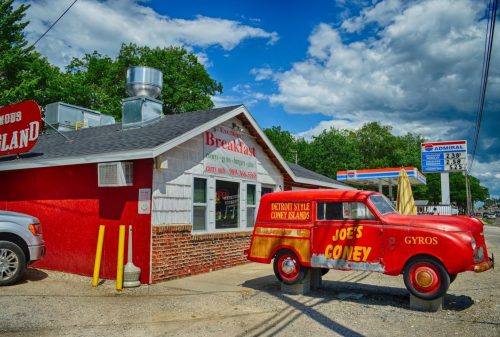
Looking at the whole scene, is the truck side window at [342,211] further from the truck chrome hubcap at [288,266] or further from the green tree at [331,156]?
the green tree at [331,156]

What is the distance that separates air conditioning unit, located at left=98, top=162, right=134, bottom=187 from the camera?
345 inches

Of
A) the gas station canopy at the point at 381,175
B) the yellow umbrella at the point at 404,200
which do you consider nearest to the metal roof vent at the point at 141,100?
the yellow umbrella at the point at 404,200

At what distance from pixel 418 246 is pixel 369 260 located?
0.86 metres

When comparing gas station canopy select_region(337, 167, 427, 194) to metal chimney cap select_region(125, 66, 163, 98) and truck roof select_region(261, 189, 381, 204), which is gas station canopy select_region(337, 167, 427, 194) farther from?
truck roof select_region(261, 189, 381, 204)

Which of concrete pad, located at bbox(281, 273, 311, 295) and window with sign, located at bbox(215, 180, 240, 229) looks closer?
concrete pad, located at bbox(281, 273, 311, 295)

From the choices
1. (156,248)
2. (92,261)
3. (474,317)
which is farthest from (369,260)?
(92,261)

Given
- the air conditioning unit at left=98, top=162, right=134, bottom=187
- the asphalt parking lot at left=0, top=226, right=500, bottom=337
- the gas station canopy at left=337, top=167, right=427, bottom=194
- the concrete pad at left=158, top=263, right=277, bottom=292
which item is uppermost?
→ the gas station canopy at left=337, top=167, right=427, bottom=194

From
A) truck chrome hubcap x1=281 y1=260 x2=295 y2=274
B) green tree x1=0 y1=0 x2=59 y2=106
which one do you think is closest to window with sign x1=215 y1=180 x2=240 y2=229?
truck chrome hubcap x1=281 y1=260 x2=295 y2=274

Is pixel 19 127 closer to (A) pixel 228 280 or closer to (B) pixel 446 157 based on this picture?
(A) pixel 228 280

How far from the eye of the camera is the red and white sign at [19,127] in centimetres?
1049

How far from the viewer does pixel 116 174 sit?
8.78 m

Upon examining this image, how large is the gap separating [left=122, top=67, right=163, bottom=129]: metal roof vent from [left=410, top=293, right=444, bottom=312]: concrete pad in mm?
8141

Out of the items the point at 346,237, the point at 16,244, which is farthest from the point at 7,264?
the point at 346,237

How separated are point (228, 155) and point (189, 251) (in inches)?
121
